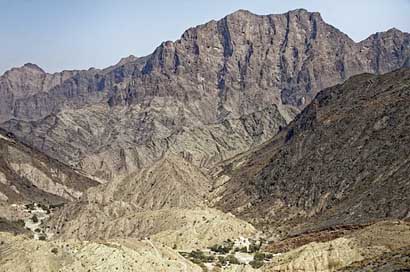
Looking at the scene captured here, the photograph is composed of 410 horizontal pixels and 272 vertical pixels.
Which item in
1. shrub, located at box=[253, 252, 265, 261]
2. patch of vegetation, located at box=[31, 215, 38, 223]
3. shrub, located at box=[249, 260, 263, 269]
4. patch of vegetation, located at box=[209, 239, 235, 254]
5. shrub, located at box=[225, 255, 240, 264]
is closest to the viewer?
shrub, located at box=[249, 260, 263, 269]

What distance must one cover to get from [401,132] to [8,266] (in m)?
101

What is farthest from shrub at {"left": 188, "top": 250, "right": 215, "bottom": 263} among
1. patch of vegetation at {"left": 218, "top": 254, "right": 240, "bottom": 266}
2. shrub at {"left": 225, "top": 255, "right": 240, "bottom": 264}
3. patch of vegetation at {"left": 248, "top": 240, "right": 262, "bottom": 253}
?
patch of vegetation at {"left": 248, "top": 240, "right": 262, "bottom": 253}

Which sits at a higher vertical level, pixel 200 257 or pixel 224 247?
pixel 224 247

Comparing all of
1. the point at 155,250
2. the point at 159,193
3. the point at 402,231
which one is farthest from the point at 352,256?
the point at 159,193

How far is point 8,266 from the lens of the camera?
89438 mm

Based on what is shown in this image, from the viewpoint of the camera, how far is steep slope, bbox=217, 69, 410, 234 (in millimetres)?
143250

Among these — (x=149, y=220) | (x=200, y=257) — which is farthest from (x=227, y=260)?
(x=149, y=220)

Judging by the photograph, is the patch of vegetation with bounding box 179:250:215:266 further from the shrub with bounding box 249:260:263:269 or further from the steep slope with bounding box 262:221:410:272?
the steep slope with bounding box 262:221:410:272

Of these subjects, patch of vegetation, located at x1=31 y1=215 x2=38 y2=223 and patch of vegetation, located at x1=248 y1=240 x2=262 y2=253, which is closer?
Answer: patch of vegetation, located at x1=248 y1=240 x2=262 y2=253

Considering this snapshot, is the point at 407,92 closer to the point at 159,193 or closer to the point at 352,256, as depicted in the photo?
the point at 159,193

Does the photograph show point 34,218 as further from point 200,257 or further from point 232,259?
point 232,259

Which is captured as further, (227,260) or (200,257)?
(200,257)

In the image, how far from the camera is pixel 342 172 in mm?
164000

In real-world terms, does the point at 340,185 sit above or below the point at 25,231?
above
